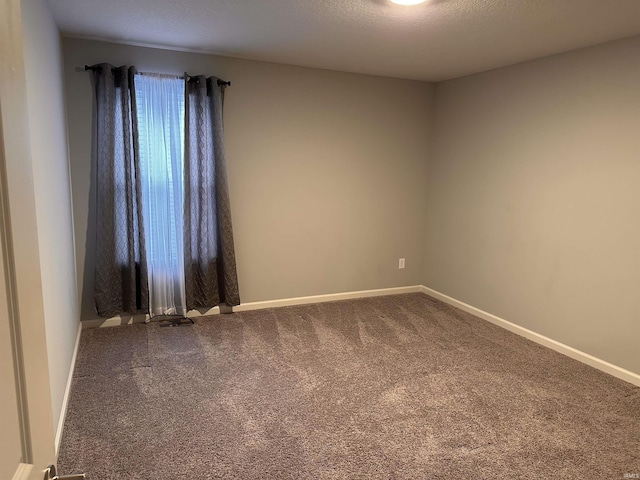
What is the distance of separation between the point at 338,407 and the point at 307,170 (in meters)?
2.44

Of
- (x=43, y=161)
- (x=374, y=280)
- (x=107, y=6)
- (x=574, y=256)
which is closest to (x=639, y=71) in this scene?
(x=574, y=256)

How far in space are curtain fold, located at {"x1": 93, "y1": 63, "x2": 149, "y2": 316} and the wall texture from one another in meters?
0.28

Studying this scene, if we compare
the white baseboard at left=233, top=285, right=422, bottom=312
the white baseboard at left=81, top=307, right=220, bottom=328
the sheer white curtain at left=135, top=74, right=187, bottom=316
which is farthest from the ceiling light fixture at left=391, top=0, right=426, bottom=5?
the white baseboard at left=81, top=307, right=220, bottom=328

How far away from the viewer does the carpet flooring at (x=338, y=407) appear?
208 centimetres

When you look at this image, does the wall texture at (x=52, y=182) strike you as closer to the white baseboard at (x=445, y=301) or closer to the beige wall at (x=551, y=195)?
the white baseboard at (x=445, y=301)

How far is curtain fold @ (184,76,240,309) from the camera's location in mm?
3705

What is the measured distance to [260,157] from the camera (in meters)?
4.08

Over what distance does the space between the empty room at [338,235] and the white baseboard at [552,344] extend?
2 centimetres

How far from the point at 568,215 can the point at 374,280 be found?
2.11 meters

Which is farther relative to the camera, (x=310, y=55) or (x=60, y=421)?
(x=310, y=55)

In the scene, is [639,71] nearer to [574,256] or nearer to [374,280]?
[574,256]

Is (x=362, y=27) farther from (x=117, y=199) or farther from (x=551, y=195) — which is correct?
(x=117, y=199)

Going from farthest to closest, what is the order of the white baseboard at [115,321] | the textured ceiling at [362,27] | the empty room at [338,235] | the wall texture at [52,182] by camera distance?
the white baseboard at [115,321] < the textured ceiling at [362,27] < the empty room at [338,235] < the wall texture at [52,182]

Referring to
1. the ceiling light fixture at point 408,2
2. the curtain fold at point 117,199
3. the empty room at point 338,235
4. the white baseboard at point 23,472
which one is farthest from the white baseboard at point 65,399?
the ceiling light fixture at point 408,2
